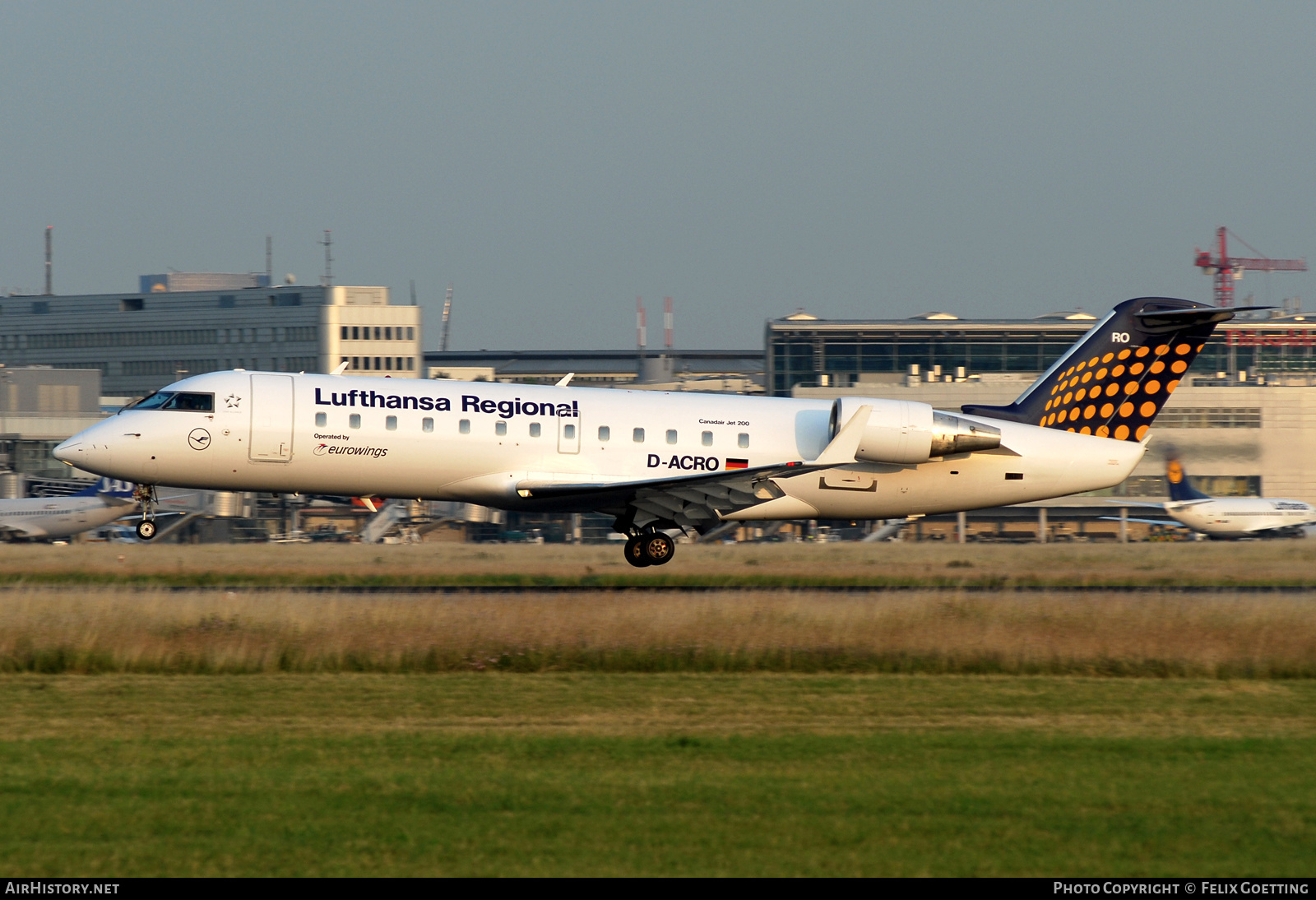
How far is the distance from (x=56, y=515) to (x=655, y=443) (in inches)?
1348

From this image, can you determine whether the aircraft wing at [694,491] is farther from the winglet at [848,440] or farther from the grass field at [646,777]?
the grass field at [646,777]

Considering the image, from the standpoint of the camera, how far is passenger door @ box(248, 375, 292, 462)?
24344mm

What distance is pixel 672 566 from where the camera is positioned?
3347cm

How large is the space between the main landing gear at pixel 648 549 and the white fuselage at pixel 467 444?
1.30 m

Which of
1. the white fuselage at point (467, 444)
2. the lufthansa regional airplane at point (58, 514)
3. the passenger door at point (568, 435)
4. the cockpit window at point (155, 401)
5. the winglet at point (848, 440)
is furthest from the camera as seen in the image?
the lufthansa regional airplane at point (58, 514)

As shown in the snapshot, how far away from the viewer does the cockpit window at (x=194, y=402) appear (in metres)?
24.5

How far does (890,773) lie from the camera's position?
35.3ft

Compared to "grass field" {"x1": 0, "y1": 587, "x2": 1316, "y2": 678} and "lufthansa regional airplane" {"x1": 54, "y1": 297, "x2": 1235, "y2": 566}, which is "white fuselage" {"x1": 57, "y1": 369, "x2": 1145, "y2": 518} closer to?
"lufthansa regional airplane" {"x1": 54, "y1": 297, "x2": 1235, "y2": 566}

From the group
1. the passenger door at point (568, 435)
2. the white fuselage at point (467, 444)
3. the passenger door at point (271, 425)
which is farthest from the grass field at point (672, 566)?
the passenger door at point (271, 425)

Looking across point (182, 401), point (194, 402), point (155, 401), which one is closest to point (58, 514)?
point (155, 401)

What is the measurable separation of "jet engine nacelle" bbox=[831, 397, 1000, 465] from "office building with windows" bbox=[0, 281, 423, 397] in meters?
101

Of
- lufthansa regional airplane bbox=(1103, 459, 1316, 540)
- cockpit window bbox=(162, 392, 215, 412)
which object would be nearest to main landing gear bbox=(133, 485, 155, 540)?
cockpit window bbox=(162, 392, 215, 412)

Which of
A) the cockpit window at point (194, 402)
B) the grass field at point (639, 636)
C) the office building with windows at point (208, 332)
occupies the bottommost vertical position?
the grass field at point (639, 636)

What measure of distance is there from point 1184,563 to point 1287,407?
55.3 m
